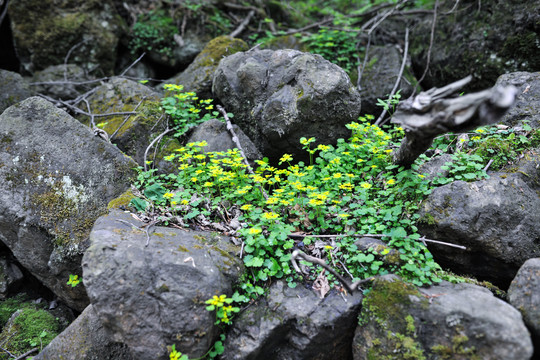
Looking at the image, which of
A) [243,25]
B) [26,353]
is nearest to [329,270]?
[26,353]

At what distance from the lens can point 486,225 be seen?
132 inches

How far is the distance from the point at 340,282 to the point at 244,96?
3027 millimetres

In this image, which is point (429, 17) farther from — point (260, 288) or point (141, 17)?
point (260, 288)

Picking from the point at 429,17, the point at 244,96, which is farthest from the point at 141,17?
the point at 429,17

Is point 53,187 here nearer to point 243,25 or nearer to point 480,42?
point 243,25

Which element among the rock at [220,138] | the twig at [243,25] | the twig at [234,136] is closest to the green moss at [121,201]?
the rock at [220,138]

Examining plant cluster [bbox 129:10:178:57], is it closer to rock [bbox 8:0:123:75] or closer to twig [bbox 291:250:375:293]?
rock [bbox 8:0:123:75]

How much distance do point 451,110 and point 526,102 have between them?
237 centimetres

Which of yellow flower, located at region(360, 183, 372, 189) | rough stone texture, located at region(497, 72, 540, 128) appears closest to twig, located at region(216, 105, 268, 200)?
yellow flower, located at region(360, 183, 372, 189)

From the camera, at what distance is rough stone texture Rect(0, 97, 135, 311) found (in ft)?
12.9

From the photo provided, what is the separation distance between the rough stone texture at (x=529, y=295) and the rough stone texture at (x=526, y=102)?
82.8 inches

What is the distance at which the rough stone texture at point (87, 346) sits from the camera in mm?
3312

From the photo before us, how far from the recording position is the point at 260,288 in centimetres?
314

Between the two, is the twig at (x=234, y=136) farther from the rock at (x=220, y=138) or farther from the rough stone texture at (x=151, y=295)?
the rough stone texture at (x=151, y=295)
